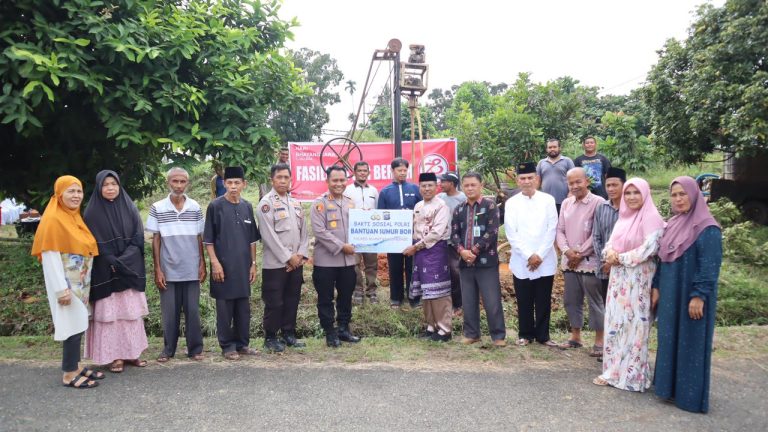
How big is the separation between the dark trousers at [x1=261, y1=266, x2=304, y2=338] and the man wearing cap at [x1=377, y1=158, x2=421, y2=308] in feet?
5.17

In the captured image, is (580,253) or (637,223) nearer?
(637,223)

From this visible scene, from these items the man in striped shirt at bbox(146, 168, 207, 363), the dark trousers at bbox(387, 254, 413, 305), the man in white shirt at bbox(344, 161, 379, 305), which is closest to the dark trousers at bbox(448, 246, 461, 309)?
the dark trousers at bbox(387, 254, 413, 305)

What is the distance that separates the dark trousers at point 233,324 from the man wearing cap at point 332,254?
719mm

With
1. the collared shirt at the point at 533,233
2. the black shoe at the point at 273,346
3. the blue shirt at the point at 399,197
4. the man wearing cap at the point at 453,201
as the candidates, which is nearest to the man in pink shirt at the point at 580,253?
the collared shirt at the point at 533,233

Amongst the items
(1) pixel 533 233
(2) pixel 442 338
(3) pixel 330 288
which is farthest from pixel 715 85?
(3) pixel 330 288

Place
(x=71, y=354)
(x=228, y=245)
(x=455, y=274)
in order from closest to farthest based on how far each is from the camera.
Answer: (x=71, y=354) → (x=228, y=245) → (x=455, y=274)

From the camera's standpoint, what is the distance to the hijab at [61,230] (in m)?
3.80

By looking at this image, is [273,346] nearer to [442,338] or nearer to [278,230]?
[278,230]

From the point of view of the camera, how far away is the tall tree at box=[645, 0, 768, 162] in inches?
337

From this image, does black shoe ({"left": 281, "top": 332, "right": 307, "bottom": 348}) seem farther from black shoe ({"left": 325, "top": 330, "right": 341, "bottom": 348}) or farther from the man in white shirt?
the man in white shirt

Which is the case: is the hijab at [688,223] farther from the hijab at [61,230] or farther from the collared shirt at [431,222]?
the hijab at [61,230]

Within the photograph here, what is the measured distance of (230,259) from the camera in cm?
455

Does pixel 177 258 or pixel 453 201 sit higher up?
pixel 453 201

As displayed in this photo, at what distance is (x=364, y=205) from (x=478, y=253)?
1814 millimetres
